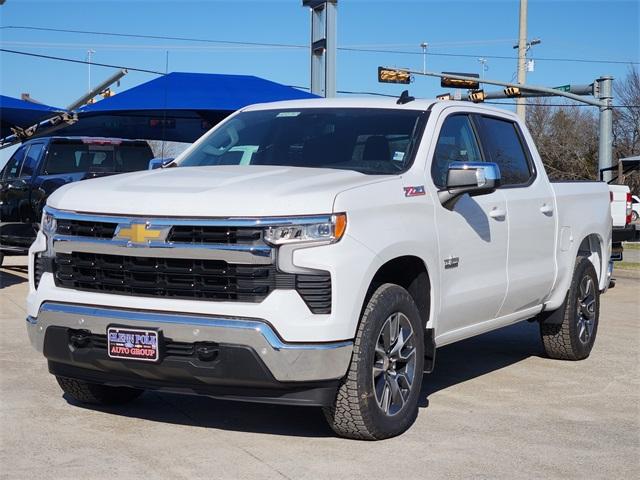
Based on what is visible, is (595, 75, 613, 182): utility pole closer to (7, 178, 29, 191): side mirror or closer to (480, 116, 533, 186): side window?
(7, 178, 29, 191): side mirror

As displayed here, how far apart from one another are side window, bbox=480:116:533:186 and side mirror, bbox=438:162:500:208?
38.6 inches

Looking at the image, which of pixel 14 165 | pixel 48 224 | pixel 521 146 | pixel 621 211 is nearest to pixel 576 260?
pixel 521 146

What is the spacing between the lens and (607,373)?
25.3ft

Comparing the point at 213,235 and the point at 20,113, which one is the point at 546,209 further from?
the point at 20,113

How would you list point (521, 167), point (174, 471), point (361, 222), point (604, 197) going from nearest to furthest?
1. point (174, 471)
2. point (361, 222)
3. point (521, 167)
4. point (604, 197)

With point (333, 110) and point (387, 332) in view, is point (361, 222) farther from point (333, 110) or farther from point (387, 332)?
point (333, 110)

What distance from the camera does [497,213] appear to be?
6.60m

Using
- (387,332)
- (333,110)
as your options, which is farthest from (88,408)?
→ (333,110)

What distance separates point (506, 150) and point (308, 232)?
286cm

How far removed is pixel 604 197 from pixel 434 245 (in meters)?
3.44

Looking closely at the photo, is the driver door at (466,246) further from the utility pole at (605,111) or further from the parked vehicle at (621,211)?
the utility pole at (605,111)

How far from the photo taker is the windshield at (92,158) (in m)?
14.1

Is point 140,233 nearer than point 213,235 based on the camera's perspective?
No

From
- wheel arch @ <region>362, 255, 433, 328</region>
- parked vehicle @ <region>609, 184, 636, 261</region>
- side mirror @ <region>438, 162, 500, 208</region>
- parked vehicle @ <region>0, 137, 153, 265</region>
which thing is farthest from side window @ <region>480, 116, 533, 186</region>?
parked vehicle @ <region>0, 137, 153, 265</region>
